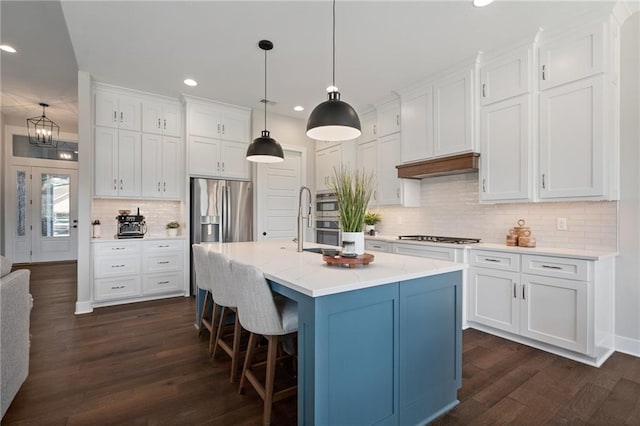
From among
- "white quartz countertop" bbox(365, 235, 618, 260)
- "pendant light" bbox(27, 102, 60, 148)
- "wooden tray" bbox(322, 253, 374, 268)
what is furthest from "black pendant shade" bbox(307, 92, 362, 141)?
"pendant light" bbox(27, 102, 60, 148)

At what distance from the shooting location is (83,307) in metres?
3.75

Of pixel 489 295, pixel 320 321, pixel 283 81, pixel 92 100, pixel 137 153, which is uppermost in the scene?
pixel 283 81

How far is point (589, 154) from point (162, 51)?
13.6 feet

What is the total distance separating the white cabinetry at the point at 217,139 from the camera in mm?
4586

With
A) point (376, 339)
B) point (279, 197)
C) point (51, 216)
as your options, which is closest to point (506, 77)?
point (376, 339)

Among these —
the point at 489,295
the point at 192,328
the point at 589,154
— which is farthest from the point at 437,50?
the point at 192,328

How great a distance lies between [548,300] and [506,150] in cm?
147

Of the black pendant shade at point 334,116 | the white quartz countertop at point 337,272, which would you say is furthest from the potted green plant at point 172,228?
the black pendant shade at point 334,116

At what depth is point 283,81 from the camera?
3.98m

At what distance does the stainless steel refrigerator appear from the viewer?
452 centimetres

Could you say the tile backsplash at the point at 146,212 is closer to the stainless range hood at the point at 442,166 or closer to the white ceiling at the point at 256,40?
the white ceiling at the point at 256,40

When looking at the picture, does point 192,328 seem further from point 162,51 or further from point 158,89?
point 158,89

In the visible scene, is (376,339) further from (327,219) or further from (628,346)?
(327,219)

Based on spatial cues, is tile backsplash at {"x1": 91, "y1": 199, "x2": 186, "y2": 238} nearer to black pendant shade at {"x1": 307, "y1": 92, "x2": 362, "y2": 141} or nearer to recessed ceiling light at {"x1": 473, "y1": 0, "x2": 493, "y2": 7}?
black pendant shade at {"x1": 307, "y1": 92, "x2": 362, "y2": 141}
